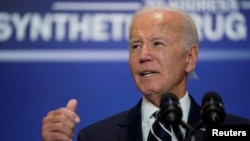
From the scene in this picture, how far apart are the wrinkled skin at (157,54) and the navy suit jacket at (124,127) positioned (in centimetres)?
9

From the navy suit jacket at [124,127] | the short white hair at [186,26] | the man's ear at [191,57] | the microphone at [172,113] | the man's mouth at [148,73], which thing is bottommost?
the navy suit jacket at [124,127]

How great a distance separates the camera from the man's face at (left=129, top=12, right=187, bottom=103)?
1.68 meters

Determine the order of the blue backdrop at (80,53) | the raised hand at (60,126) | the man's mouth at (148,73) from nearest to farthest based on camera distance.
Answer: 1. the raised hand at (60,126)
2. the man's mouth at (148,73)
3. the blue backdrop at (80,53)

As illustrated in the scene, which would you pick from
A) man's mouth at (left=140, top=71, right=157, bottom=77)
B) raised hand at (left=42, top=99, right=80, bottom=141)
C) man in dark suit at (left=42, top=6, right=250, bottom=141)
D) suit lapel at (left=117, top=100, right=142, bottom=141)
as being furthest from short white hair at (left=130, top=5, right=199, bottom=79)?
raised hand at (left=42, top=99, right=80, bottom=141)

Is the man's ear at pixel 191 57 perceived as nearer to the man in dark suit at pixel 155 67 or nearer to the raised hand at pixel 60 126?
the man in dark suit at pixel 155 67

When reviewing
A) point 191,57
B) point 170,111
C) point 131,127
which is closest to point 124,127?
point 131,127

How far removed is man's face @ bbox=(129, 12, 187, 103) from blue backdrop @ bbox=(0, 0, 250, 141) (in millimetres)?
656

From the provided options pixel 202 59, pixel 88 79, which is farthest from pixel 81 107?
pixel 202 59

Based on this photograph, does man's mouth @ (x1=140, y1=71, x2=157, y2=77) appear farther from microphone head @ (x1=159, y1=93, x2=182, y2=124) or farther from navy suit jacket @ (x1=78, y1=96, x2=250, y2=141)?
microphone head @ (x1=159, y1=93, x2=182, y2=124)

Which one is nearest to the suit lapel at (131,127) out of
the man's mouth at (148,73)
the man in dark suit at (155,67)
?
the man in dark suit at (155,67)

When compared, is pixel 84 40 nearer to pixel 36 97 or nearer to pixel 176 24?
pixel 36 97

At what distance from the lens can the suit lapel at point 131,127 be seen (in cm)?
168

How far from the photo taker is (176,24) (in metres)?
1.75

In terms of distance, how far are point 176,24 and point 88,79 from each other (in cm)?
81
